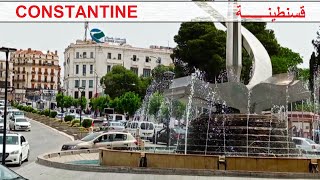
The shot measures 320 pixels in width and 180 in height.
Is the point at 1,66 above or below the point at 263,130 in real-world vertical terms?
above

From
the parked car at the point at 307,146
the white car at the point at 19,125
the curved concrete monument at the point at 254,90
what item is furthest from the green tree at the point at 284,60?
the curved concrete monument at the point at 254,90

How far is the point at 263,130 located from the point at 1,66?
13053 cm

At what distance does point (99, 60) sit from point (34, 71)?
46362mm

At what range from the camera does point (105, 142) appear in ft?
81.6

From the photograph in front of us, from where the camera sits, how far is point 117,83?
87562 mm

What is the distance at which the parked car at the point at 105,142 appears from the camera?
955 inches

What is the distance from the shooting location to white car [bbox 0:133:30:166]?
Result: 19.5 metres

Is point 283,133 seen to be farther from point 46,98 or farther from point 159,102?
point 46,98

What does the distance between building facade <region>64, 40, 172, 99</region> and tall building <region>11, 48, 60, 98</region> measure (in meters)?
35.3

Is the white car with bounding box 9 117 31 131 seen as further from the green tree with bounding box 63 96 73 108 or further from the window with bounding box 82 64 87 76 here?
the window with bounding box 82 64 87 76

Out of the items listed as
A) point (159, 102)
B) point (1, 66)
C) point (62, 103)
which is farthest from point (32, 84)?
point (159, 102)

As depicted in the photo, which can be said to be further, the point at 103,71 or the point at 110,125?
the point at 103,71

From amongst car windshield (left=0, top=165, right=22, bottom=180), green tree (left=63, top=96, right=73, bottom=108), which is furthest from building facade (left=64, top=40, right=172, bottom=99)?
car windshield (left=0, top=165, right=22, bottom=180)

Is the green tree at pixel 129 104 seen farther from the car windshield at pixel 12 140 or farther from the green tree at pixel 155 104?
the car windshield at pixel 12 140
